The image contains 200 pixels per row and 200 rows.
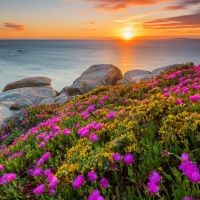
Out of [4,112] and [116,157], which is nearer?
[116,157]

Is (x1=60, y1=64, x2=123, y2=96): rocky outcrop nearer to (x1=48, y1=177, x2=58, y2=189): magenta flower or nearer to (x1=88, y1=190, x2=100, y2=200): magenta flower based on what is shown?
(x1=48, y1=177, x2=58, y2=189): magenta flower

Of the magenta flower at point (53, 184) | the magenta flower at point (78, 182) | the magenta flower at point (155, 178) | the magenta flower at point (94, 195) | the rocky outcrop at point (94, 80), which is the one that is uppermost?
the magenta flower at point (155, 178)

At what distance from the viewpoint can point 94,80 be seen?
18734 millimetres

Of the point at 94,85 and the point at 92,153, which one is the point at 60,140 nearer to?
the point at 92,153

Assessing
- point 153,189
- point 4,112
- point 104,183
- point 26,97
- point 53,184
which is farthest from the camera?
point 26,97

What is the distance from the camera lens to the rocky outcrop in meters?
16.8

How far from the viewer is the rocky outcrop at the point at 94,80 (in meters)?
16.8

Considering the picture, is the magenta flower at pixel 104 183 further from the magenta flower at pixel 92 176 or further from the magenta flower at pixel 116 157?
the magenta flower at pixel 116 157

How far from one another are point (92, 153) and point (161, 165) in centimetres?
100

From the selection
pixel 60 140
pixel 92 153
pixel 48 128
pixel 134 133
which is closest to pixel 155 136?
pixel 134 133

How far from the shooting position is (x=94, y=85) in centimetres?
1752

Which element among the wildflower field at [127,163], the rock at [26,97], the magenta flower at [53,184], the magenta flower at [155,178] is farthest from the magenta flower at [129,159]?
the rock at [26,97]

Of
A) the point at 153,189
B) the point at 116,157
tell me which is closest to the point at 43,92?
the point at 116,157

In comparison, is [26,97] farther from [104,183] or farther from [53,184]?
[104,183]
